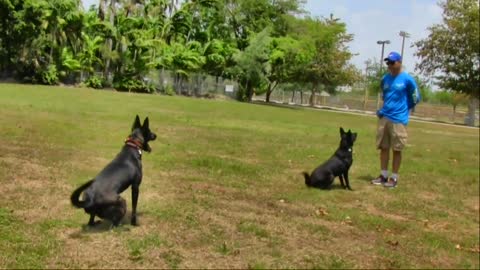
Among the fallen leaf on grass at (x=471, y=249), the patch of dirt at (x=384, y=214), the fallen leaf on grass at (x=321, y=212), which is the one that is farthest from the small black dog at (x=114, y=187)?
the fallen leaf on grass at (x=471, y=249)

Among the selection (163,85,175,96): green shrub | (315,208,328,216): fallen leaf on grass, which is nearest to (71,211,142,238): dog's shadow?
(315,208,328,216): fallen leaf on grass

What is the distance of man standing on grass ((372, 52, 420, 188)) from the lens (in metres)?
8.26

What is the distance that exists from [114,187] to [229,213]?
1.62 metres

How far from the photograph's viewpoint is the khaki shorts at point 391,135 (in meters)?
8.30

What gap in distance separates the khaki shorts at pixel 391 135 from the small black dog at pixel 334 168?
758mm

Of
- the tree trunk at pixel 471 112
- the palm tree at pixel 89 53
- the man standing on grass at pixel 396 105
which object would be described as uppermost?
the palm tree at pixel 89 53

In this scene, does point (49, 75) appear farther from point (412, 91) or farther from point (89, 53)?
point (412, 91)

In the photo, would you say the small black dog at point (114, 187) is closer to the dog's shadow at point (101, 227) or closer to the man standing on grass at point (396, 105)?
the dog's shadow at point (101, 227)

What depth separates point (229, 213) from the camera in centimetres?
619

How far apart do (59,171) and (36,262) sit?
11.7 feet

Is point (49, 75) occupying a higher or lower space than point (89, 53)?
lower

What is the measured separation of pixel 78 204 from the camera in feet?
16.3

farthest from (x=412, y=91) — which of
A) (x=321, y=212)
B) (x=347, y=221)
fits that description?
(x=347, y=221)

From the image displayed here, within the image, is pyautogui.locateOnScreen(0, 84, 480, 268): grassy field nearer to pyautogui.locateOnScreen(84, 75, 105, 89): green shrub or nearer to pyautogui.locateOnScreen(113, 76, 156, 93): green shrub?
pyautogui.locateOnScreen(84, 75, 105, 89): green shrub
